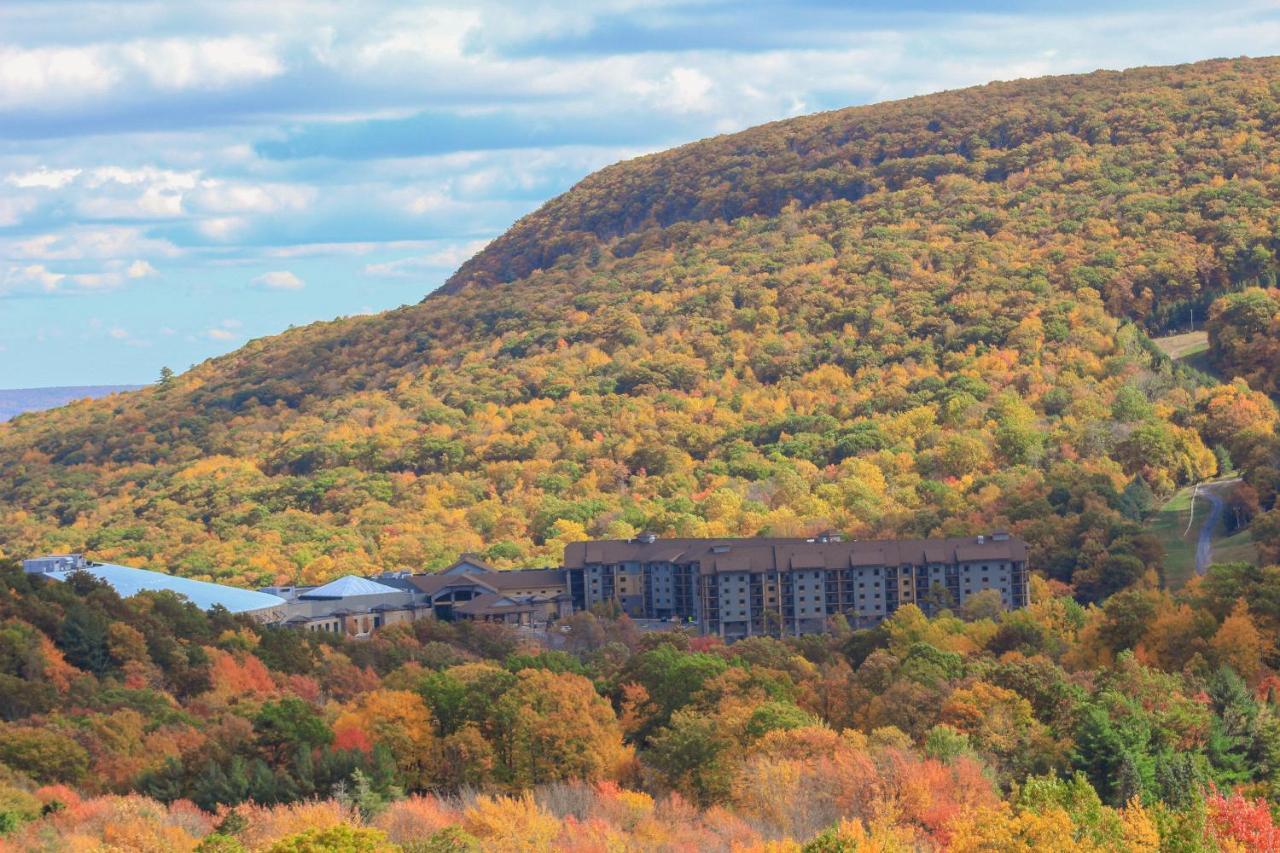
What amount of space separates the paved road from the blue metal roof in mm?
42687

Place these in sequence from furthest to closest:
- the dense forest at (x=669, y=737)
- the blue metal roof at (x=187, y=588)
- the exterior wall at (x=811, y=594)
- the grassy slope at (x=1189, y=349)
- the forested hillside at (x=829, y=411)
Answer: the grassy slope at (x=1189, y=349), the forested hillside at (x=829, y=411), the blue metal roof at (x=187, y=588), the exterior wall at (x=811, y=594), the dense forest at (x=669, y=737)

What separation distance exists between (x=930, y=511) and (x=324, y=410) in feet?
264

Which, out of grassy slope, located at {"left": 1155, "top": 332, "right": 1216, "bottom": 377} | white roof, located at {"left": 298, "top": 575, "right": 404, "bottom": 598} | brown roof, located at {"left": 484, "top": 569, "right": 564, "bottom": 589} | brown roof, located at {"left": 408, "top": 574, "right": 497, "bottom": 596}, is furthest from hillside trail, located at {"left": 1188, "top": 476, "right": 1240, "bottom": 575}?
white roof, located at {"left": 298, "top": 575, "right": 404, "bottom": 598}

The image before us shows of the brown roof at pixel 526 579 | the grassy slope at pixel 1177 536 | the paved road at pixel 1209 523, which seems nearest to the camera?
the grassy slope at pixel 1177 536

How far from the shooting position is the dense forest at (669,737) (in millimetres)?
56906

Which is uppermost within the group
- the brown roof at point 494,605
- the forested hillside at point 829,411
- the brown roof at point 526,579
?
the forested hillside at point 829,411

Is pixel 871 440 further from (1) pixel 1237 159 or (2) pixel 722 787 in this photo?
(2) pixel 722 787

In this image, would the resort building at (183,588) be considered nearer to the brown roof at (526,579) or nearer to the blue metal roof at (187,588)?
the blue metal roof at (187,588)

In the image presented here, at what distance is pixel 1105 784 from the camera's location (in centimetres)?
6197

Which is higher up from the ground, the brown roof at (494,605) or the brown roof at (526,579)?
the brown roof at (526,579)

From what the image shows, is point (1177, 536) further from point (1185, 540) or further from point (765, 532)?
point (765, 532)

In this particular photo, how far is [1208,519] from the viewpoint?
364ft

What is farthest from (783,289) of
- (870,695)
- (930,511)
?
(870,695)

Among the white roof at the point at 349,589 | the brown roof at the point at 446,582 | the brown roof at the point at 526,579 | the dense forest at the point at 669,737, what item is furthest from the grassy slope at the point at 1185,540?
the white roof at the point at 349,589
